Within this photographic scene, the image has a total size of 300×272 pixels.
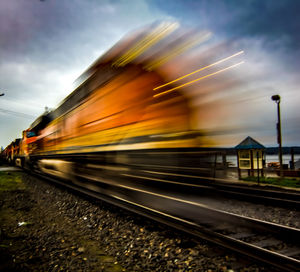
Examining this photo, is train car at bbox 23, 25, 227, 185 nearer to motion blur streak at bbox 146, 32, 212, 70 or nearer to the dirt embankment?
motion blur streak at bbox 146, 32, 212, 70

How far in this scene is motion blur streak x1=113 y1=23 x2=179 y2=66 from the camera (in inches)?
145

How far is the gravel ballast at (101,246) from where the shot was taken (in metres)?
2.61

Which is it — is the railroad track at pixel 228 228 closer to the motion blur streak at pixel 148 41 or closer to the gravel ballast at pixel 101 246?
the gravel ballast at pixel 101 246

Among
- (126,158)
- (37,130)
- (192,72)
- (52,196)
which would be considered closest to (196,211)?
(126,158)

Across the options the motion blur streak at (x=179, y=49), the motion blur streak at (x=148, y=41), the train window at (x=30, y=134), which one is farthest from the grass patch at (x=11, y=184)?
the motion blur streak at (x=179, y=49)

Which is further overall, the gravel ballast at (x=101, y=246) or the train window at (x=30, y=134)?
the train window at (x=30, y=134)

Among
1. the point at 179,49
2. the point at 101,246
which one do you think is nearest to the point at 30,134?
the point at 101,246

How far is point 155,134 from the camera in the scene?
11.6ft

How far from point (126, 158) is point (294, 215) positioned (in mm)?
4141

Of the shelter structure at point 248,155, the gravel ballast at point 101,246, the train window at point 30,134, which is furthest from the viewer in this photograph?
the train window at point 30,134

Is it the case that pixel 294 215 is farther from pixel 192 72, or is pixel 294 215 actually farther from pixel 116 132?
pixel 116 132

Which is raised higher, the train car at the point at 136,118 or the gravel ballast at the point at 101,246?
the train car at the point at 136,118

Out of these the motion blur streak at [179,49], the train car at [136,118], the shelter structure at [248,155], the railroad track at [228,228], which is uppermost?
the motion blur streak at [179,49]

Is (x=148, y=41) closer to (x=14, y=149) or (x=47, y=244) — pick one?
(x=47, y=244)
